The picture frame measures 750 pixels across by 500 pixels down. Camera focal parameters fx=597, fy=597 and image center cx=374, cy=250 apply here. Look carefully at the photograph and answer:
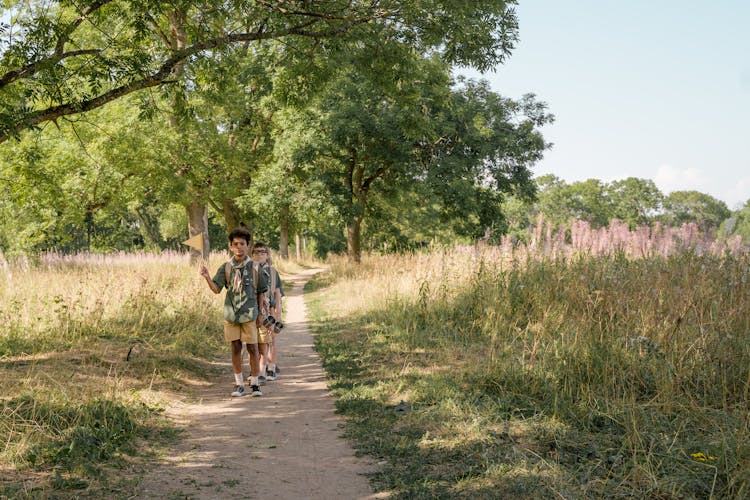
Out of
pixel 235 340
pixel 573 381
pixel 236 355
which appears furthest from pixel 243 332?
pixel 573 381

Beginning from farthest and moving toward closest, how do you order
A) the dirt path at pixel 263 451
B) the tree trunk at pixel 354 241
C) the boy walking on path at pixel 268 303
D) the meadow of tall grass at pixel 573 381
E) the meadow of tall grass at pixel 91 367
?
1. the tree trunk at pixel 354 241
2. the boy walking on path at pixel 268 303
3. the meadow of tall grass at pixel 91 367
4. the dirt path at pixel 263 451
5. the meadow of tall grass at pixel 573 381

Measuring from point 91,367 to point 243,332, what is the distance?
190 cm

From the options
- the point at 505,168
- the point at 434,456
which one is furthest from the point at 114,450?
the point at 505,168

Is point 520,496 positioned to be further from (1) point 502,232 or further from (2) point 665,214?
(2) point 665,214

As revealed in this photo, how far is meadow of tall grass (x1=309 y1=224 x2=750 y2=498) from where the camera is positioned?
4.23 metres

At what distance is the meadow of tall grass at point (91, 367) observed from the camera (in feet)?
15.9

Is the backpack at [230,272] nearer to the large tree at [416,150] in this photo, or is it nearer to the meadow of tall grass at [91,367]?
the meadow of tall grass at [91,367]

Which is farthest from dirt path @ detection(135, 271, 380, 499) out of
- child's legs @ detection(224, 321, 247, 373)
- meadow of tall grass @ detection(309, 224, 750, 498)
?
child's legs @ detection(224, 321, 247, 373)

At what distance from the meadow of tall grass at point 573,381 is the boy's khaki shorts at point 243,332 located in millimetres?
1290

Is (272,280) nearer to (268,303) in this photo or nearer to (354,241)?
(268,303)

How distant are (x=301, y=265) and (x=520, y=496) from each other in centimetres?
4321

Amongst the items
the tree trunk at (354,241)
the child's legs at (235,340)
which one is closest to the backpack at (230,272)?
the child's legs at (235,340)

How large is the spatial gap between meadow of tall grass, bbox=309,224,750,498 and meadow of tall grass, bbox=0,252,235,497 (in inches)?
85.6

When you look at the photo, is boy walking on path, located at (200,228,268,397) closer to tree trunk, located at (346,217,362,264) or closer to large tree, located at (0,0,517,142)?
large tree, located at (0,0,517,142)
